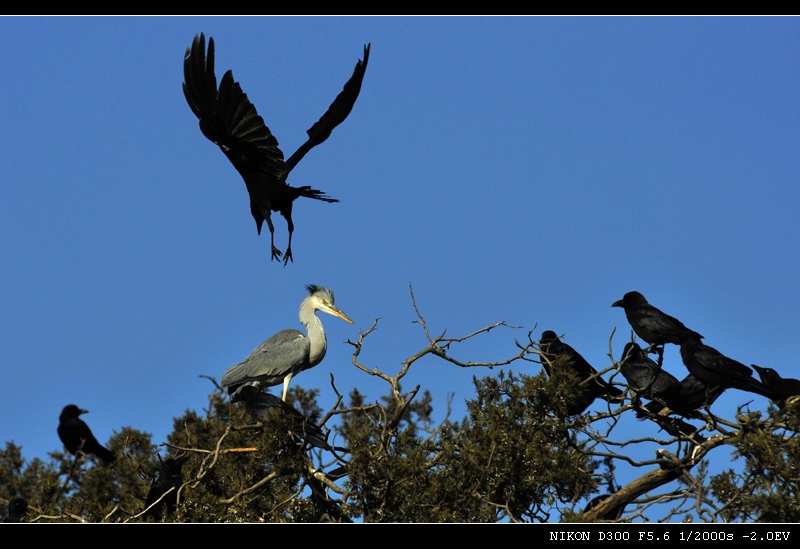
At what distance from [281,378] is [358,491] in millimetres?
2235

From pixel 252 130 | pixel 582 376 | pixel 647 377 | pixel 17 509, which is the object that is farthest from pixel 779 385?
pixel 17 509

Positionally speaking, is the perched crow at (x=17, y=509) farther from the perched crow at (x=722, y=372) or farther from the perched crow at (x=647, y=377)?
the perched crow at (x=722, y=372)

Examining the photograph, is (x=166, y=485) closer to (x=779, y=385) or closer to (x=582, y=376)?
(x=582, y=376)

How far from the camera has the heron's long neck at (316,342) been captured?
27.8 ft

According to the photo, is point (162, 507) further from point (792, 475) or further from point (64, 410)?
point (64, 410)

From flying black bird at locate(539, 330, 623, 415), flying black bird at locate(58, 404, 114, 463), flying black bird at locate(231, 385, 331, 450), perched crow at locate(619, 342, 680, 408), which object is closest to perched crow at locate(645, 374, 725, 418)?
perched crow at locate(619, 342, 680, 408)

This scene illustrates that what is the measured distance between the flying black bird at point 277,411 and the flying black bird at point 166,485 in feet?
2.15

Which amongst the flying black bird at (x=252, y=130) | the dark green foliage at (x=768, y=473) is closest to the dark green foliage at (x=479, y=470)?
the dark green foliage at (x=768, y=473)

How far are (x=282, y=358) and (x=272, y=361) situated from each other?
9cm

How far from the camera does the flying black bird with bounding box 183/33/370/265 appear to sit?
879cm

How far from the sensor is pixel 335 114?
9.43 meters
